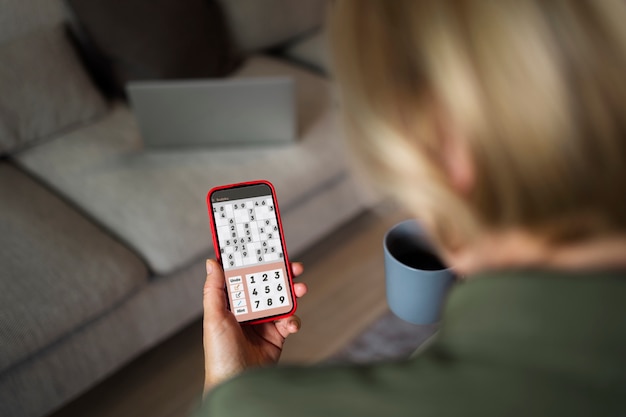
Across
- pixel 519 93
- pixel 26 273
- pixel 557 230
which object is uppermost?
pixel 519 93

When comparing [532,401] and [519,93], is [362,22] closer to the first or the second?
[519,93]

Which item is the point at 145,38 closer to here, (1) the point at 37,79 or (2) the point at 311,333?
(1) the point at 37,79

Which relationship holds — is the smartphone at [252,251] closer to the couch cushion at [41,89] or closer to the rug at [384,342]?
the rug at [384,342]

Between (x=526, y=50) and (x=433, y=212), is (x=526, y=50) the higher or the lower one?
the higher one

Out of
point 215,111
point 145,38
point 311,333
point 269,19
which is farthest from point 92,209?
point 269,19

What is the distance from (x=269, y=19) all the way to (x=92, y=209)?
37.5 inches

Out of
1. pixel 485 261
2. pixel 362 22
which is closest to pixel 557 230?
pixel 485 261

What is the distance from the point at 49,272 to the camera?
1.10m

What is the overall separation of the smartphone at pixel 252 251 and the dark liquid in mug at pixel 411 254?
0.62 feet

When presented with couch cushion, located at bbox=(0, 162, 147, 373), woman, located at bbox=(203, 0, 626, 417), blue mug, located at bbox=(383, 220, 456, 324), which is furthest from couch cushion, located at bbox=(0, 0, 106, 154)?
woman, located at bbox=(203, 0, 626, 417)

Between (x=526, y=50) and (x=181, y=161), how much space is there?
44.7 inches

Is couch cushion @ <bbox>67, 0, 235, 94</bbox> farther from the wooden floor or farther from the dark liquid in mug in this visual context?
the dark liquid in mug

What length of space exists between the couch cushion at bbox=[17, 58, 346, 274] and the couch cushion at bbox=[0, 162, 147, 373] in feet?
0.19

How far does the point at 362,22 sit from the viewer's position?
406 mm
